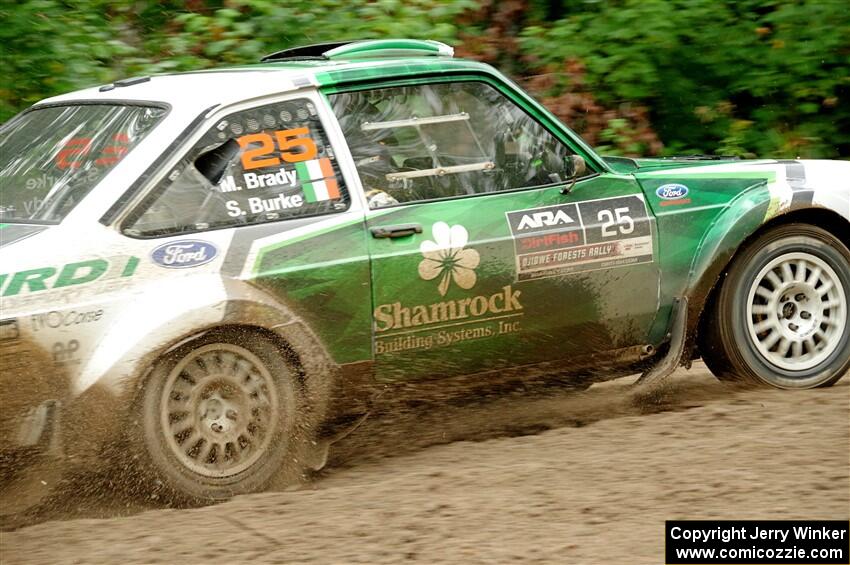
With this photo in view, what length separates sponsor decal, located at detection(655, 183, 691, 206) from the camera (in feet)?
18.3

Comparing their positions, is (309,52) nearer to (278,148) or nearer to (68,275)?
(278,148)

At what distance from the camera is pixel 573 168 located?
5520 millimetres

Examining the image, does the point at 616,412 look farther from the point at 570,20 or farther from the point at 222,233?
the point at 570,20

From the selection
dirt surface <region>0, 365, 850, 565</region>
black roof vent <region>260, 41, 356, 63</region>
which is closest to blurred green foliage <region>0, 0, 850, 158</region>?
black roof vent <region>260, 41, 356, 63</region>

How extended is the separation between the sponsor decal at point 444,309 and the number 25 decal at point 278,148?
60cm

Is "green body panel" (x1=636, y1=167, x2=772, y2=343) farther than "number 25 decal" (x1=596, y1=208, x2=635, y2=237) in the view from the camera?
Yes

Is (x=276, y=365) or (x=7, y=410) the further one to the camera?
(x=276, y=365)

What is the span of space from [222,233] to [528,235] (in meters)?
1.28

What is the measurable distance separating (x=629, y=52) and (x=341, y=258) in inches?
204

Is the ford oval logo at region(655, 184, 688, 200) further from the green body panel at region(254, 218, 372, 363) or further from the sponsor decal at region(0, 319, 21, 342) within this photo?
the sponsor decal at region(0, 319, 21, 342)

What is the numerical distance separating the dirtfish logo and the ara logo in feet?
0.90

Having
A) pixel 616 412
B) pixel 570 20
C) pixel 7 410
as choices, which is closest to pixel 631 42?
pixel 570 20

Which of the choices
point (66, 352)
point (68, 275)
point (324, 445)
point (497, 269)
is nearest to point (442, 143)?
point (497, 269)

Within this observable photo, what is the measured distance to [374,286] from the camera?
4.98 m
